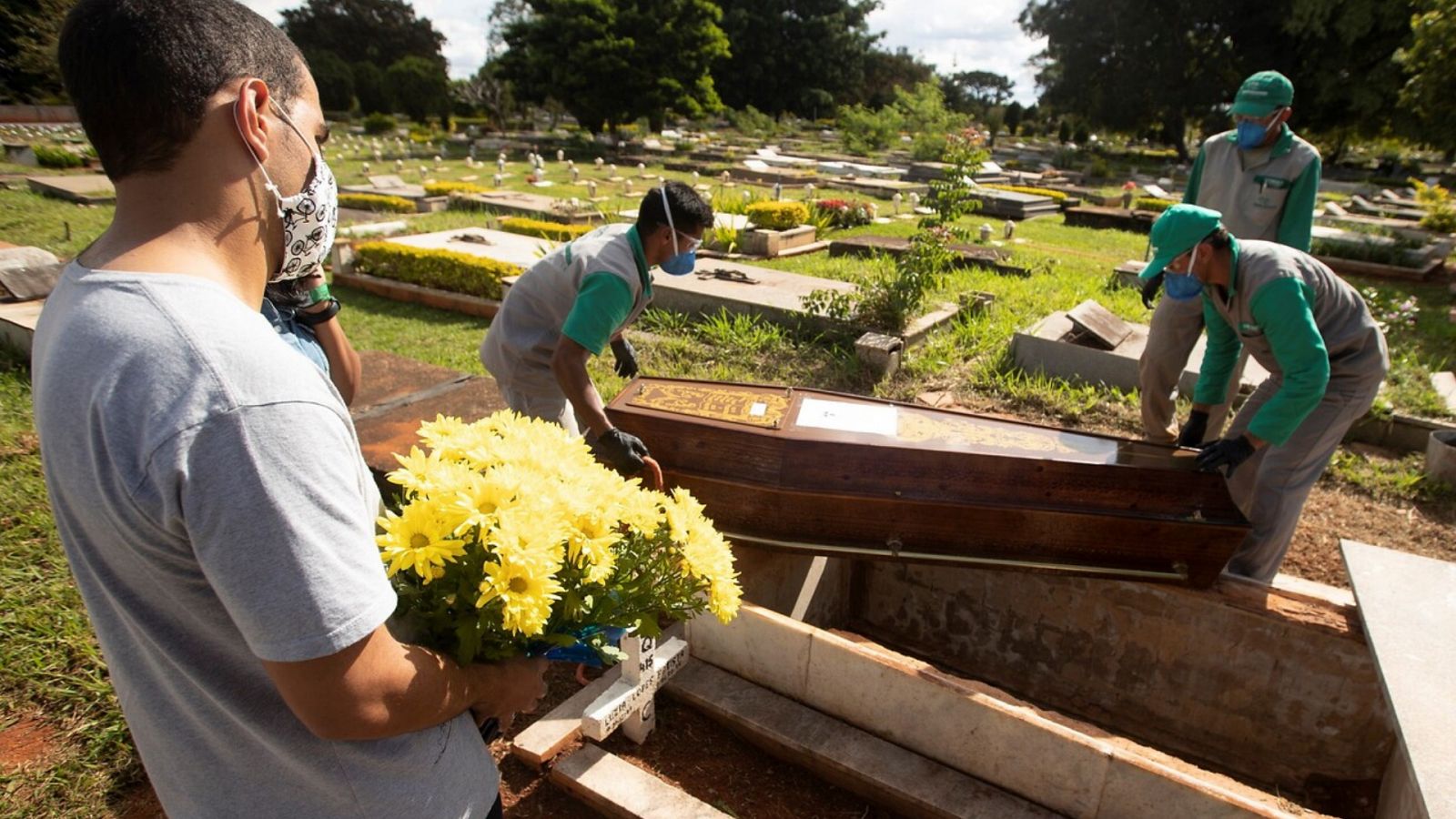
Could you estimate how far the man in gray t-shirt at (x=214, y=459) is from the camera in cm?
79

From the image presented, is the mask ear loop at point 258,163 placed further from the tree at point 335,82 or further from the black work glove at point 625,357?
the tree at point 335,82

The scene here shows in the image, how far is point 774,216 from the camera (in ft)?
34.6

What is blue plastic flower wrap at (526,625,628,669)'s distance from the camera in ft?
4.28

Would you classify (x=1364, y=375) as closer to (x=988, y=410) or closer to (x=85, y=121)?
(x=988, y=410)

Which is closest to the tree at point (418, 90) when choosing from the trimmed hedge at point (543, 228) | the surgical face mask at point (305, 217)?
the trimmed hedge at point (543, 228)

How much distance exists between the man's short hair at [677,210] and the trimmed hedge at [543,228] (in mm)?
6660

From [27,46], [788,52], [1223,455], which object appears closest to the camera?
[1223,455]

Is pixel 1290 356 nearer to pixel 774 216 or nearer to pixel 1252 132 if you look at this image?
pixel 1252 132

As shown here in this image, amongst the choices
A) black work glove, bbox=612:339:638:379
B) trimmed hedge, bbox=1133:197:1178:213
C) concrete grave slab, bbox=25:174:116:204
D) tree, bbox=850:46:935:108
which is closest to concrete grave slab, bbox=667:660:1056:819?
black work glove, bbox=612:339:638:379

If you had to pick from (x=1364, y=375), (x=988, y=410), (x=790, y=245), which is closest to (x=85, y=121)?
(x=1364, y=375)

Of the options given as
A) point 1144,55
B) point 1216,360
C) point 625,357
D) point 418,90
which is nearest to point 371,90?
point 418,90

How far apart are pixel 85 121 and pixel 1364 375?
3885mm

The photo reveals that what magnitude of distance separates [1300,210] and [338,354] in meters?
4.35

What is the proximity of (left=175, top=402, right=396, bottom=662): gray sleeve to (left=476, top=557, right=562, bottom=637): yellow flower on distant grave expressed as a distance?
0.74 feet
